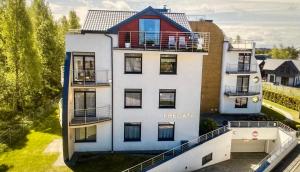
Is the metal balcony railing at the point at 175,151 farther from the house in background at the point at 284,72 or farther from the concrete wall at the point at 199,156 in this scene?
the house in background at the point at 284,72

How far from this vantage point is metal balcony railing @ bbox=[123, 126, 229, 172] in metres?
20.6

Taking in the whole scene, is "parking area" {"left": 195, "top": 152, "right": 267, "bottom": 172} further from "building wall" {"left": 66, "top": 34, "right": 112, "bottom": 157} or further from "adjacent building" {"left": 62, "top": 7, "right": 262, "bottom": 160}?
"building wall" {"left": 66, "top": 34, "right": 112, "bottom": 157}

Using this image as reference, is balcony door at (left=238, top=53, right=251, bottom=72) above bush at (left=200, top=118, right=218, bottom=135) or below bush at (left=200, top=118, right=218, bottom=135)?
above

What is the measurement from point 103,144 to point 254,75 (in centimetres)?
2179

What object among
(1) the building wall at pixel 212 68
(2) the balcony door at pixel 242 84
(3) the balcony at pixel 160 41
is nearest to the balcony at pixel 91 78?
(3) the balcony at pixel 160 41

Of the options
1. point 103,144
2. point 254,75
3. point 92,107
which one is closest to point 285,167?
point 254,75

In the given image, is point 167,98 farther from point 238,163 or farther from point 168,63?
point 238,163

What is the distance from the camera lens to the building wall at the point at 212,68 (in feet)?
109

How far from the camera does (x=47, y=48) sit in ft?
141

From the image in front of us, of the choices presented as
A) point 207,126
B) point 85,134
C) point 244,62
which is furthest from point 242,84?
point 85,134

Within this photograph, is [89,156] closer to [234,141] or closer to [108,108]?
[108,108]

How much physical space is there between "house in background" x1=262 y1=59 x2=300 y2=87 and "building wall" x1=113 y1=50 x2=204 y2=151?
54.2 meters

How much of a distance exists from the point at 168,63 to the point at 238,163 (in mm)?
12506

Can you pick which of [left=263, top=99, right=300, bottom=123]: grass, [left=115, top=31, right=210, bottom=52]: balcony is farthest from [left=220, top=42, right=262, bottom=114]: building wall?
[left=115, top=31, right=210, bottom=52]: balcony
